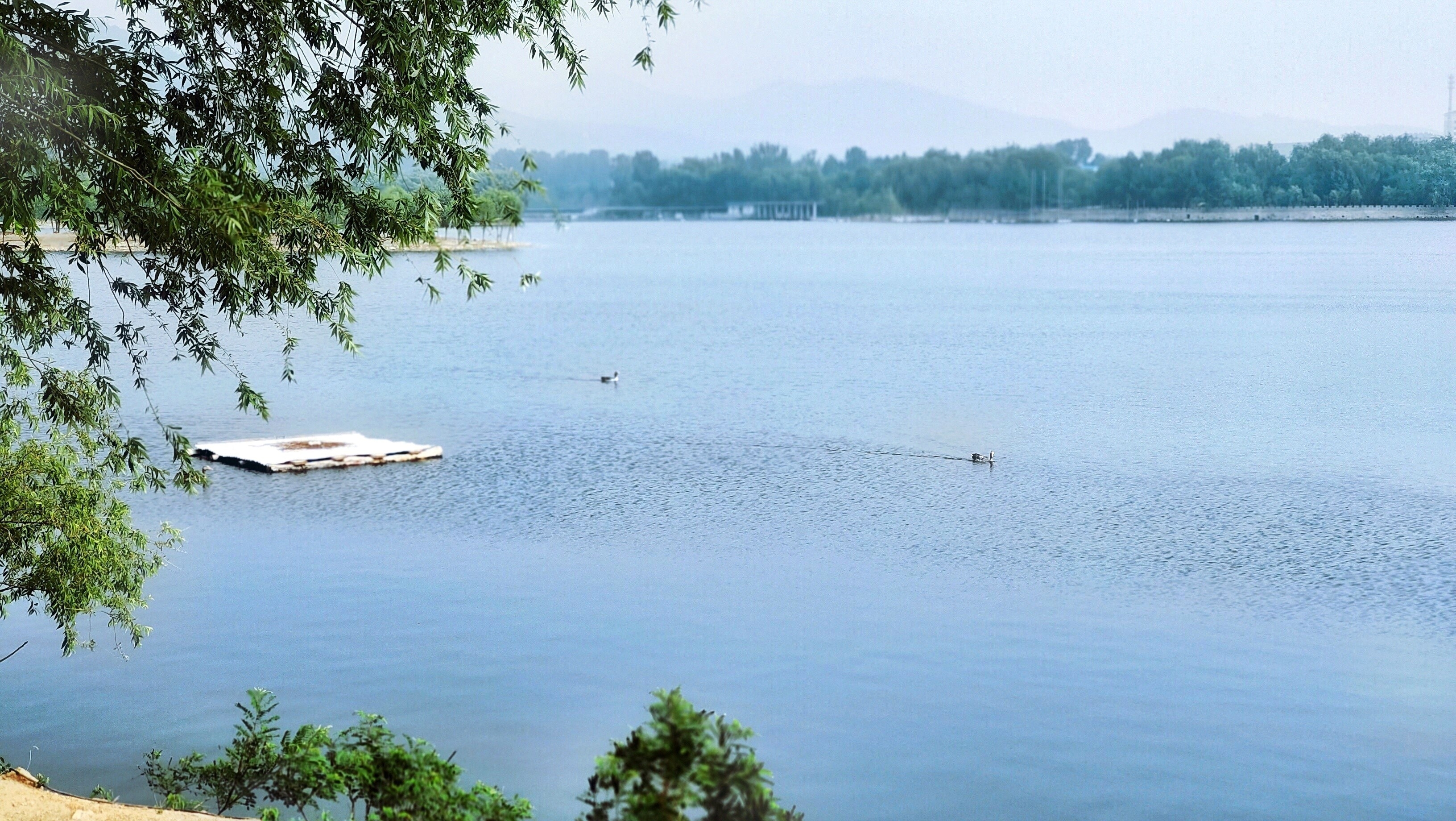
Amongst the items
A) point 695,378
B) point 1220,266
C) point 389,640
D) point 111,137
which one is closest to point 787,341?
point 695,378

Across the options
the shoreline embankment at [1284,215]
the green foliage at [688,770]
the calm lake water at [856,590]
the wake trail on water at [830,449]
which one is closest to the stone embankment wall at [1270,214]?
the shoreline embankment at [1284,215]

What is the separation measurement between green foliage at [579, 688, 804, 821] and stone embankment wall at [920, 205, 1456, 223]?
296 ft

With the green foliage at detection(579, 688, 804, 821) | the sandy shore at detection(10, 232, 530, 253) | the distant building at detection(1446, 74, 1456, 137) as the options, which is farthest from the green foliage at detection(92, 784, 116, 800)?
the distant building at detection(1446, 74, 1456, 137)

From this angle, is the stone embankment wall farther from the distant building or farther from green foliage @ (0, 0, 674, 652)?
green foliage @ (0, 0, 674, 652)

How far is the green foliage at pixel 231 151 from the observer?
8742 millimetres

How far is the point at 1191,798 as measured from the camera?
1324cm

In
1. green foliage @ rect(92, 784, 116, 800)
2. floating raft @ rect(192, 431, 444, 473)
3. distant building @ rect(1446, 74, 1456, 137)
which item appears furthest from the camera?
distant building @ rect(1446, 74, 1456, 137)

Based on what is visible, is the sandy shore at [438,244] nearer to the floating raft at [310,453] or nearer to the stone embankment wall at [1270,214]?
the floating raft at [310,453]

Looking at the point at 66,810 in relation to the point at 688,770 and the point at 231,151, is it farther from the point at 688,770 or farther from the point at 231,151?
the point at 688,770

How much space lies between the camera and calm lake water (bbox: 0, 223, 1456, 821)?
46.7 ft

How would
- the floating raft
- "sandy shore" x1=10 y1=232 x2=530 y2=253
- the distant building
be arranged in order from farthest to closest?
the distant building
the floating raft
"sandy shore" x1=10 y1=232 x2=530 y2=253

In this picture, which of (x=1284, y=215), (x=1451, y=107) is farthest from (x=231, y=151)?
(x=1284, y=215)

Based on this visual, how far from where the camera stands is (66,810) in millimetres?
9773

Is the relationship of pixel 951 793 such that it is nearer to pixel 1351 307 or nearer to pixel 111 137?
pixel 111 137
